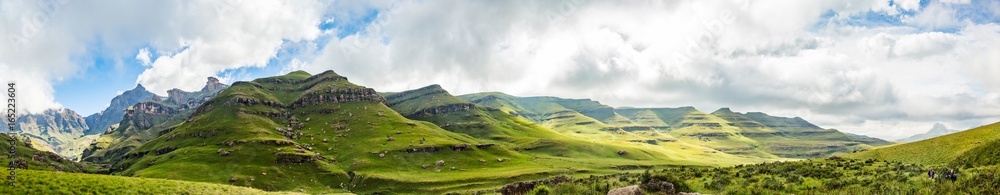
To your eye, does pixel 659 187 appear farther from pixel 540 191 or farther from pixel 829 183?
pixel 829 183

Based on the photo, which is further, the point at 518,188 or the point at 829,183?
the point at 829,183

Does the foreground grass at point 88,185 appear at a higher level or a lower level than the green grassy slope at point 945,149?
higher

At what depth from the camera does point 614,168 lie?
19862 cm

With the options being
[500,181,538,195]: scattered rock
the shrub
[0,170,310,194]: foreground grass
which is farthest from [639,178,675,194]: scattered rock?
[0,170,310,194]: foreground grass

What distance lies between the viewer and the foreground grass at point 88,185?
4528 centimetres

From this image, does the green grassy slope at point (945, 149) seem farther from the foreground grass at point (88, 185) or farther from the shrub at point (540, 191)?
the foreground grass at point (88, 185)

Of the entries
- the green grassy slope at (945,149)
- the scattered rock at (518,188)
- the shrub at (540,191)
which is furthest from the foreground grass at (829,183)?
the green grassy slope at (945,149)

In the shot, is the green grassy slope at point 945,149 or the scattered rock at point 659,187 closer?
the scattered rock at point 659,187

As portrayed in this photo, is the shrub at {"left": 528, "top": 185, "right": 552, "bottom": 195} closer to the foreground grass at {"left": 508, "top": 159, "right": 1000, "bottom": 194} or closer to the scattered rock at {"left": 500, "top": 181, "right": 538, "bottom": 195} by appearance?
the foreground grass at {"left": 508, "top": 159, "right": 1000, "bottom": 194}

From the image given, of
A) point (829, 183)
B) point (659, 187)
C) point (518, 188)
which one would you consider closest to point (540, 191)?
point (518, 188)

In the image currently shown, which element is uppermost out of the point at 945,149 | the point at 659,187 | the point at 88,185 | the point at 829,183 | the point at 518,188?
the point at 88,185

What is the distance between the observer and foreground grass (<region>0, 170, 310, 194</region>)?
4528cm

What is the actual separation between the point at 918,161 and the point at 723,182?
46.5 m

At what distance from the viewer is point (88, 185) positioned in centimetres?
4959
